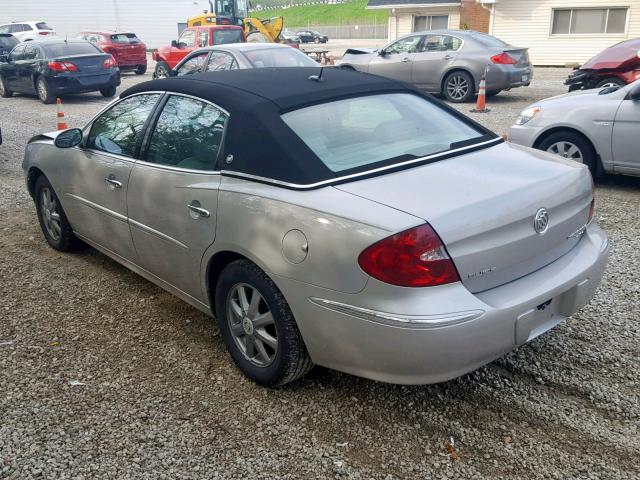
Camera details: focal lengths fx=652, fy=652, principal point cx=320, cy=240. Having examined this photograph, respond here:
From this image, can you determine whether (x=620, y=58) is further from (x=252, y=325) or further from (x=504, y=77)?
(x=252, y=325)

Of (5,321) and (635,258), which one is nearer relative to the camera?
(5,321)

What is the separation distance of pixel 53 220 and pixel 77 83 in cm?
1165

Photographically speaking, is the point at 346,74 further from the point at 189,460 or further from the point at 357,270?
the point at 189,460

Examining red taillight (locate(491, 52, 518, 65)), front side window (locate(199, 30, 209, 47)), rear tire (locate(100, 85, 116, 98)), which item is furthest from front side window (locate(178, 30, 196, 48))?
red taillight (locate(491, 52, 518, 65))

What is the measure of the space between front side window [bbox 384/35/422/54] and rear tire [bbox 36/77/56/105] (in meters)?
8.35

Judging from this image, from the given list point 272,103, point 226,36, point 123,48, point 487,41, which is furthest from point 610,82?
point 123,48

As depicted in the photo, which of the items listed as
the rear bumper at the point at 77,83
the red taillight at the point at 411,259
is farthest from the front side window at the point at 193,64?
the red taillight at the point at 411,259

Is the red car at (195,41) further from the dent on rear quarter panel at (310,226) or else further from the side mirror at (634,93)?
the dent on rear quarter panel at (310,226)

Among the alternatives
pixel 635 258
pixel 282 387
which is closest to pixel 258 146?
pixel 282 387

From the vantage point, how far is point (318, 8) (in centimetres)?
9375

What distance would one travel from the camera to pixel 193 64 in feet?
41.9

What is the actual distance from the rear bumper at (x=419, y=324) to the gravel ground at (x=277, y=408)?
378 millimetres

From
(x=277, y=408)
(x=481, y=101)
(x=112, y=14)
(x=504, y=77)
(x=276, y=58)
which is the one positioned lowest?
(x=277, y=408)

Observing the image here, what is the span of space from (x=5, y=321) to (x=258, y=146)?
229 centimetres
